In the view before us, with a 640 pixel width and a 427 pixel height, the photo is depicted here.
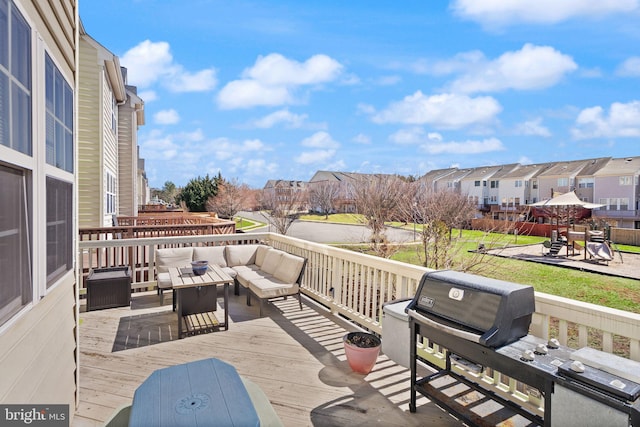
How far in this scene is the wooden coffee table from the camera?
4.27m

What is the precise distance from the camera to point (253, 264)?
6.26 m

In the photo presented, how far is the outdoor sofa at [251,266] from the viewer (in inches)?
194

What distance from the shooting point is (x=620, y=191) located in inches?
1219

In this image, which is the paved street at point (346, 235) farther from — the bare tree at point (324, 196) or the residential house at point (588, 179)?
the residential house at point (588, 179)

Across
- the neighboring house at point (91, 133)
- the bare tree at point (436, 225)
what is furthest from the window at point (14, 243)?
the neighboring house at point (91, 133)

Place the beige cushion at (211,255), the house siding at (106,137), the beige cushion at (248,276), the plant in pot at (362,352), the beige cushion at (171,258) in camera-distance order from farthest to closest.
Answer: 1. the house siding at (106,137)
2. the beige cushion at (211,255)
3. the beige cushion at (171,258)
4. the beige cushion at (248,276)
5. the plant in pot at (362,352)

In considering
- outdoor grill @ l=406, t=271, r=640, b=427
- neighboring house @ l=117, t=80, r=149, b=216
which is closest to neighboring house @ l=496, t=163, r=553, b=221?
neighboring house @ l=117, t=80, r=149, b=216

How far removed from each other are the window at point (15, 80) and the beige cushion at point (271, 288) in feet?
11.3

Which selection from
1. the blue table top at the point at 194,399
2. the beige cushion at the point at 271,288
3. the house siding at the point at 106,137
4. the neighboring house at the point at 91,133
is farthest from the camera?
the house siding at the point at 106,137

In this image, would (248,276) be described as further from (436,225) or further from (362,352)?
(436,225)

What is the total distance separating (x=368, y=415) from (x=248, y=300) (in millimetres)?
3155

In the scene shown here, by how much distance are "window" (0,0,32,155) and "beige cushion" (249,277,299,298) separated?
344 centimetres

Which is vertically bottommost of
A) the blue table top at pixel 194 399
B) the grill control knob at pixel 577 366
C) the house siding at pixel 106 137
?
the grill control knob at pixel 577 366

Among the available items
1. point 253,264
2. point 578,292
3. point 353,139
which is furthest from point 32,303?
point 353,139
